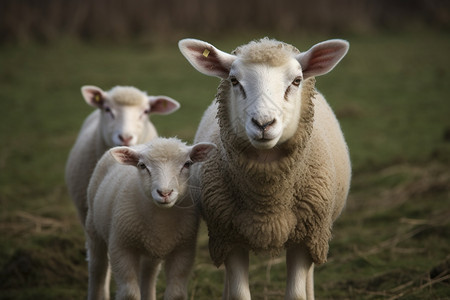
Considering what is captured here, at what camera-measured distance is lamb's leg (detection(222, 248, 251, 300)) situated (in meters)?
4.22

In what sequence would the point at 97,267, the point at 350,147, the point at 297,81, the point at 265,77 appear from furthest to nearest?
1. the point at 350,147
2. the point at 97,267
3. the point at 297,81
4. the point at 265,77

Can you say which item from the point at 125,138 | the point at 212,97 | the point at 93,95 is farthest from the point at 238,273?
the point at 212,97

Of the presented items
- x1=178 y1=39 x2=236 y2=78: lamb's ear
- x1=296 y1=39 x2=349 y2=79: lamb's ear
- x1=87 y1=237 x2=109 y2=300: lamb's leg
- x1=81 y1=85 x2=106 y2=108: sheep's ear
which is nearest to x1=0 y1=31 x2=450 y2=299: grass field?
x1=87 y1=237 x2=109 y2=300: lamb's leg

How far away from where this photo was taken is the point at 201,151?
4469 mm

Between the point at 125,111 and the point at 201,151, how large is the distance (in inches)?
75.5

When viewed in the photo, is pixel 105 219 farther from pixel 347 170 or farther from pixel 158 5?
pixel 158 5

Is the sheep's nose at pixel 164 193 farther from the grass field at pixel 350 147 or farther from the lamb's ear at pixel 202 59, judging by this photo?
the grass field at pixel 350 147

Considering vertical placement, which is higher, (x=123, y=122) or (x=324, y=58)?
(x=123, y=122)

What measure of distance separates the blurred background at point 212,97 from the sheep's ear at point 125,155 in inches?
51.0

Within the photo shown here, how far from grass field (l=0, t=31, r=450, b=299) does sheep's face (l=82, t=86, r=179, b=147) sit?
1.08m

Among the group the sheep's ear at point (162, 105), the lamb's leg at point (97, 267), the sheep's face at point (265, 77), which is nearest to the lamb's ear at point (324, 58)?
the sheep's face at point (265, 77)

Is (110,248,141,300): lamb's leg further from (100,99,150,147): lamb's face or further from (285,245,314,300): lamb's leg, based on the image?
(100,99,150,147): lamb's face

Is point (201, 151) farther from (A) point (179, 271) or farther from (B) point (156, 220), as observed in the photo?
(A) point (179, 271)

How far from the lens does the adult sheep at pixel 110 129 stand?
6082 mm
